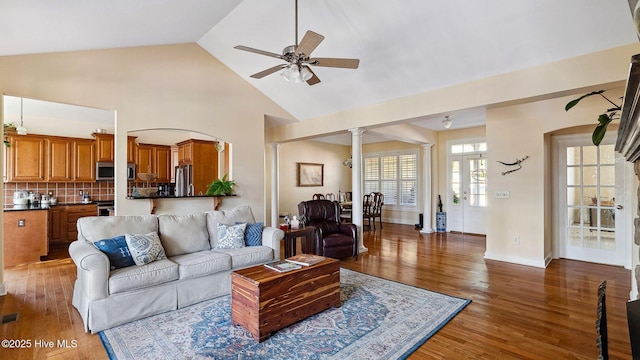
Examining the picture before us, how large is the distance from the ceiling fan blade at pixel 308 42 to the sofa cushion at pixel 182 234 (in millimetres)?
2360

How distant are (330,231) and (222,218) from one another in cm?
183

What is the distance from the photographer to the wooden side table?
13.7 feet

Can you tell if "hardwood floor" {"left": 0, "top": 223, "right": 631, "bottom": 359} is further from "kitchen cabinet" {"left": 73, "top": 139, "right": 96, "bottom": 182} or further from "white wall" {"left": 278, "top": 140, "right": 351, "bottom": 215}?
"white wall" {"left": 278, "top": 140, "right": 351, "bottom": 215}

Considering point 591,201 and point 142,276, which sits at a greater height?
point 591,201

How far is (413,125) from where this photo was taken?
276 inches

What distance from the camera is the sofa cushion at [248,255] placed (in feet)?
11.2

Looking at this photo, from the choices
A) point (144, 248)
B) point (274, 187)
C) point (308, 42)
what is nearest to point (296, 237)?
point (144, 248)

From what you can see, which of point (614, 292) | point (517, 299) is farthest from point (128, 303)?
point (614, 292)

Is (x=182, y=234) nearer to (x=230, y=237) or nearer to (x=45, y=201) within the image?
(x=230, y=237)

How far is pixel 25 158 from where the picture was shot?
5.54 metres

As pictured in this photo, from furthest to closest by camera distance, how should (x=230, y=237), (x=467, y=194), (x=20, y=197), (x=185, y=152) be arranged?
(x=467, y=194) → (x=185, y=152) → (x=20, y=197) → (x=230, y=237)

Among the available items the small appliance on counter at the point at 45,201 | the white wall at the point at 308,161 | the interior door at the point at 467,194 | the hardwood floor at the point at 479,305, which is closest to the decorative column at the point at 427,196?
the interior door at the point at 467,194

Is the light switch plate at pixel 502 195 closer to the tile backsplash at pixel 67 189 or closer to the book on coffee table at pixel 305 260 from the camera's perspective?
Result: the book on coffee table at pixel 305 260

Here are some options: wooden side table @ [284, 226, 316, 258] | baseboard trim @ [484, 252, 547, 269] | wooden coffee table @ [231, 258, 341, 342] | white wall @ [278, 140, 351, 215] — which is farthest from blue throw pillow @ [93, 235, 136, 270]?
white wall @ [278, 140, 351, 215]
